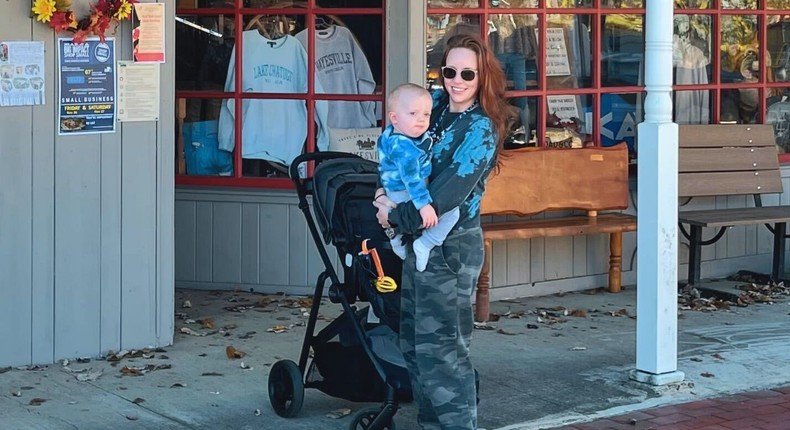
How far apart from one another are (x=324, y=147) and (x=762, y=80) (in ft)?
12.6

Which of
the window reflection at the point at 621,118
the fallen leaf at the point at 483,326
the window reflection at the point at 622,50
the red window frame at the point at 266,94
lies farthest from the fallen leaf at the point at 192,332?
the window reflection at the point at 622,50

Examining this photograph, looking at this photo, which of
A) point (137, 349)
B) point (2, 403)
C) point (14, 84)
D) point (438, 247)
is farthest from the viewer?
point (137, 349)

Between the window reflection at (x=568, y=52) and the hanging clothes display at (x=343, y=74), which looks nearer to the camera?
the hanging clothes display at (x=343, y=74)

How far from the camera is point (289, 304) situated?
8.92 meters

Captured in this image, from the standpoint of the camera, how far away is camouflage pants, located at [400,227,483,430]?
17.9 feet

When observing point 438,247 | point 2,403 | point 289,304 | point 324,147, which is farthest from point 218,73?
point 438,247

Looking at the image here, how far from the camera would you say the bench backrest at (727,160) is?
390 inches

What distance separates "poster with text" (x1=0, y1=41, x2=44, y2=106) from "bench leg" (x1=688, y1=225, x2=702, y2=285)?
16.2 feet

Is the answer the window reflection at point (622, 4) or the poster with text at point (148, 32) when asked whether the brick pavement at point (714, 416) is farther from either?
the window reflection at point (622, 4)

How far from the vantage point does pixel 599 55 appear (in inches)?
381

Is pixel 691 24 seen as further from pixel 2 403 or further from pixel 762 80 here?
pixel 2 403

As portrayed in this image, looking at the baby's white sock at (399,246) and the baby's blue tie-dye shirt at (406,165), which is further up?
the baby's blue tie-dye shirt at (406,165)

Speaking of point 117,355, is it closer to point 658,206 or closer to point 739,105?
point 658,206

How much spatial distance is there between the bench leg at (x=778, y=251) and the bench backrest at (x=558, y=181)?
1.42m
